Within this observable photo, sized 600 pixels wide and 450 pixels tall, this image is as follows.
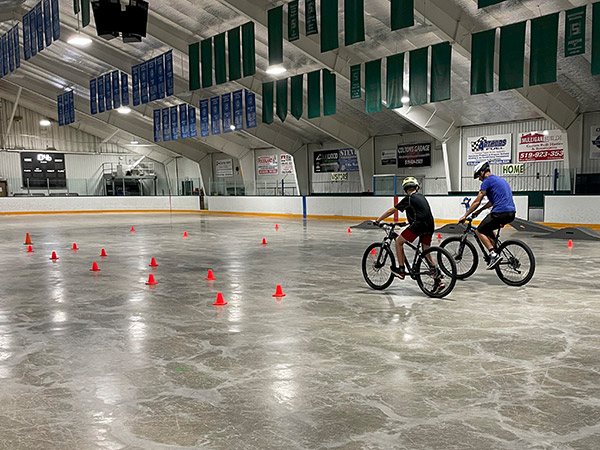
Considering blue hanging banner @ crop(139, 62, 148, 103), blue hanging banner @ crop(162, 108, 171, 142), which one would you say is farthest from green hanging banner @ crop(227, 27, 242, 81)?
blue hanging banner @ crop(162, 108, 171, 142)

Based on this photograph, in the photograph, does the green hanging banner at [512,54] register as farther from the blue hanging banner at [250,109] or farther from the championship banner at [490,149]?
the championship banner at [490,149]

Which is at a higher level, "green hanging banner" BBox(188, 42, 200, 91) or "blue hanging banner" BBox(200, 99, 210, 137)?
"green hanging banner" BBox(188, 42, 200, 91)

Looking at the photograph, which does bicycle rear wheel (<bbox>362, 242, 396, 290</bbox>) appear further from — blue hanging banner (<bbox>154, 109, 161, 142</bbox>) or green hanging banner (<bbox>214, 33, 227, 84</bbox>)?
blue hanging banner (<bbox>154, 109, 161, 142</bbox>)

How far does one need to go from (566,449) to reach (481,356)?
1.82 m

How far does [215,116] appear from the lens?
955 inches

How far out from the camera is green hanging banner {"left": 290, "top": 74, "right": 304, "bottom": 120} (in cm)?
1994

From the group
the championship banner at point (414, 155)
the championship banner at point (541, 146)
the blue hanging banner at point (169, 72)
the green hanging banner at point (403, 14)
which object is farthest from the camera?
the championship banner at point (414, 155)

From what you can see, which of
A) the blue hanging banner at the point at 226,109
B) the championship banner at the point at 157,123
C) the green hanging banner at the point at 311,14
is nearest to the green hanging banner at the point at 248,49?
the green hanging banner at the point at 311,14

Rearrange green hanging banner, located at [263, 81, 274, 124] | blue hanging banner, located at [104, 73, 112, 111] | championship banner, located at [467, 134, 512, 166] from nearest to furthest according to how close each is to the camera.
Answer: green hanging banner, located at [263, 81, 274, 124], blue hanging banner, located at [104, 73, 112, 111], championship banner, located at [467, 134, 512, 166]

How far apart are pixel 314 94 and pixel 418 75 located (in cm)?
458

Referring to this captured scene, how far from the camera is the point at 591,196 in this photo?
61.1 ft

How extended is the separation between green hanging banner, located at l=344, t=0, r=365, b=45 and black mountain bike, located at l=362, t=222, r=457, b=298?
309 inches

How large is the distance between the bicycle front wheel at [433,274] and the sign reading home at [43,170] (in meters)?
40.5

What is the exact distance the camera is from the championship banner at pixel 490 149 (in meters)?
26.3
